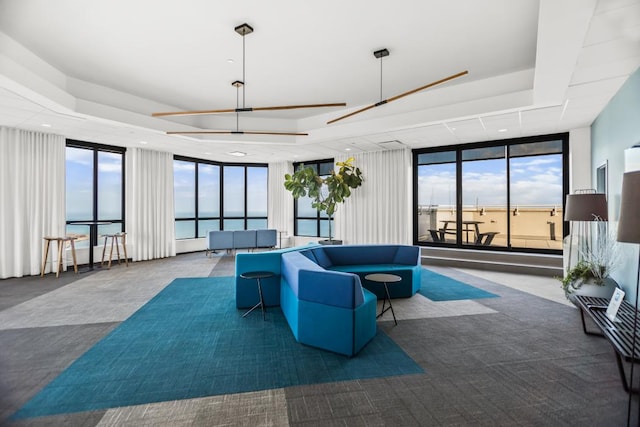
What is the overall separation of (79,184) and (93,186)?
0.92 ft

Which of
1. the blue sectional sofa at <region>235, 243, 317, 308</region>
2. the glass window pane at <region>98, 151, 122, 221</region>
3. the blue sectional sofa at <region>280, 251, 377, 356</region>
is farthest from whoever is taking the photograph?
the glass window pane at <region>98, 151, 122, 221</region>

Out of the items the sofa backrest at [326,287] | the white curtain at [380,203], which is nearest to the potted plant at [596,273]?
the sofa backrest at [326,287]

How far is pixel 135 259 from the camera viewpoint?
837cm

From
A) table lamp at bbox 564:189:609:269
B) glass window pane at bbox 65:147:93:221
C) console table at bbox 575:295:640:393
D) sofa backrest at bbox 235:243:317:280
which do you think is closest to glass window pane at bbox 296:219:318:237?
glass window pane at bbox 65:147:93:221

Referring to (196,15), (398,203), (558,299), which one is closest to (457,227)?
(398,203)

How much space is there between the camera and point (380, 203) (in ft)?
28.6

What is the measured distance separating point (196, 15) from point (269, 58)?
1238 millimetres

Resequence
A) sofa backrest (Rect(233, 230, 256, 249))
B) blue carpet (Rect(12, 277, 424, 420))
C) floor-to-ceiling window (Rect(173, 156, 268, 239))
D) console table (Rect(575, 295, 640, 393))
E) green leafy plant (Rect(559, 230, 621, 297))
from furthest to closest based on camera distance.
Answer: floor-to-ceiling window (Rect(173, 156, 268, 239))
sofa backrest (Rect(233, 230, 256, 249))
green leafy plant (Rect(559, 230, 621, 297))
blue carpet (Rect(12, 277, 424, 420))
console table (Rect(575, 295, 640, 393))

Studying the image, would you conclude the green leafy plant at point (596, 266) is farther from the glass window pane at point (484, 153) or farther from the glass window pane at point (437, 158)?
the glass window pane at point (437, 158)

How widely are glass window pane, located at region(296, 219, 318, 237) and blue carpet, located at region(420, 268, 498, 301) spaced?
4899 mm

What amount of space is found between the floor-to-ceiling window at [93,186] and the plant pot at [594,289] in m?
9.08

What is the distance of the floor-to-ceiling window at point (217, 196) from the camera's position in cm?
995

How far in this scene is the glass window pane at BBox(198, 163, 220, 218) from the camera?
33.8ft

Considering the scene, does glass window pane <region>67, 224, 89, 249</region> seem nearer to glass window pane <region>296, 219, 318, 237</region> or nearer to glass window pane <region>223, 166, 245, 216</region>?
glass window pane <region>223, 166, 245, 216</region>
